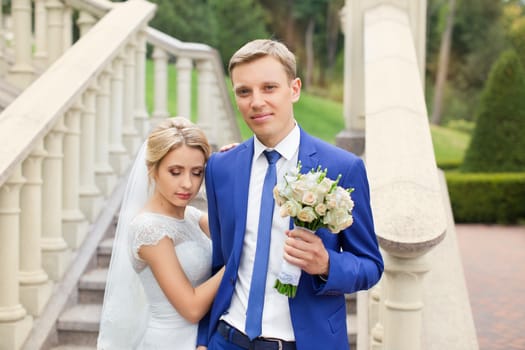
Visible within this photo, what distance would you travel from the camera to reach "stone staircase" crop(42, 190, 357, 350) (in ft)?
14.5

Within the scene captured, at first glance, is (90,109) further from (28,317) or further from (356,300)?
(356,300)

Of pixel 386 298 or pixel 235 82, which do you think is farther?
pixel 386 298

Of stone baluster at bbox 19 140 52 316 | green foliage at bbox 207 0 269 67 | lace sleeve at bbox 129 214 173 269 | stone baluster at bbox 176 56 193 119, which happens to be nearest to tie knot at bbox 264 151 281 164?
lace sleeve at bbox 129 214 173 269

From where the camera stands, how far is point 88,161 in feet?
17.2

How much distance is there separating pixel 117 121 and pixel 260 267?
153 inches

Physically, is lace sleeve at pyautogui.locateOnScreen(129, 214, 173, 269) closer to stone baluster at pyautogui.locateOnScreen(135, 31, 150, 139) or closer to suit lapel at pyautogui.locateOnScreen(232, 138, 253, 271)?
suit lapel at pyautogui.locateOnScreen(232, 138, 253, 271)

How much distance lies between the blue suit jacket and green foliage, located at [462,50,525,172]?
659 inches

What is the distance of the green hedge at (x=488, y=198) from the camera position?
57.6 ft

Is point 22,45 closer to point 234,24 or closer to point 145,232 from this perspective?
point 145,232

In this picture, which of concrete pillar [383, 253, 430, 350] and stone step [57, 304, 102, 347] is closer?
concrete pillar [383, 253, 430, 350]

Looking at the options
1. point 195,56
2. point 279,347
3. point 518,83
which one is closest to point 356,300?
point 279,347

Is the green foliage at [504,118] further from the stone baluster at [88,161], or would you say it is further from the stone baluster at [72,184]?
the stone baluster at [72,184]

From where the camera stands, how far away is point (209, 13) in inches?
1076

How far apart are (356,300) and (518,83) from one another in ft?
49.8
